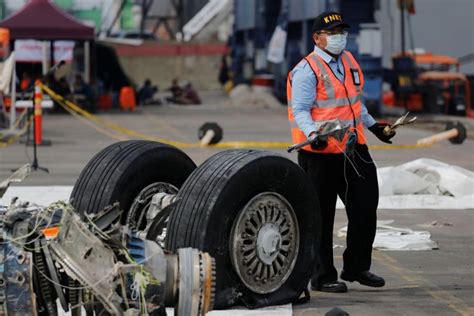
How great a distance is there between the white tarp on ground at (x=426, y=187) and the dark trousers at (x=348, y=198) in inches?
191

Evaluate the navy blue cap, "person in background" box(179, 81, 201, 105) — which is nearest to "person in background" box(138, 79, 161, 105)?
"person in background" box(179, 81, 201, 105)

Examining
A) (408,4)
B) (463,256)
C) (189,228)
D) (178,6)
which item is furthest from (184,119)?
(178,6)

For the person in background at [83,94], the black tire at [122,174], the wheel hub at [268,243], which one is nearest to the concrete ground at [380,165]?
the wheel hub at [268,243]

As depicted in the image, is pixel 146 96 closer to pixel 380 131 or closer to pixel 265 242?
pixel 380 131

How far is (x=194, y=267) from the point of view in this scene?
6.50m

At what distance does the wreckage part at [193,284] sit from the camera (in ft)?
21.3

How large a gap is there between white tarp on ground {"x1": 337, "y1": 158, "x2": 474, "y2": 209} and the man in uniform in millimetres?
4869

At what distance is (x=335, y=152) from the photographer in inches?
348

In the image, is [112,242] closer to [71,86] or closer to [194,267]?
[194,267]

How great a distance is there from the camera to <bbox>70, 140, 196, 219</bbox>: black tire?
27.3 feet

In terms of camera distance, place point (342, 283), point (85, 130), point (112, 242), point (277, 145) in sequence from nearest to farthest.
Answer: point (112, 242) < point (342, 283) < point (277, 145) < point (85, 130)

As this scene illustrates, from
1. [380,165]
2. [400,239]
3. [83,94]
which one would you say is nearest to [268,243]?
[400,239]

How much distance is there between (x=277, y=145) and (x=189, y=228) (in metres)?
16.2

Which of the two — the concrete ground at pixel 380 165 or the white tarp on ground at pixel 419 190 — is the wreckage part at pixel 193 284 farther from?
the white tarp on ground at pixel 419 190
